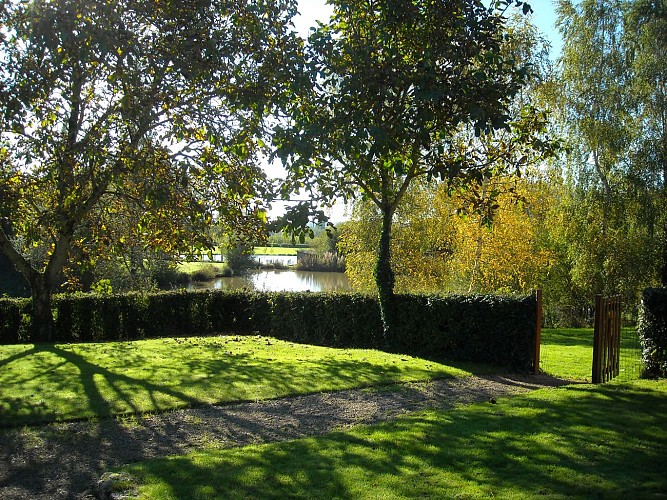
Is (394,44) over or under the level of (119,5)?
under

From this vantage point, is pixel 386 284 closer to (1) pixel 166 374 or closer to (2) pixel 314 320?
(2) pixel 314 320

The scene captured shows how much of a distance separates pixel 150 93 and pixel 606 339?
906cm

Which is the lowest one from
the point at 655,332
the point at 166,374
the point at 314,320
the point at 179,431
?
the point at 179,431

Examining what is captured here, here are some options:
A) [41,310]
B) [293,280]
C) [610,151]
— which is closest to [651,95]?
[610,151]

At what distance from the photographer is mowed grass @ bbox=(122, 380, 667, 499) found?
506 cm

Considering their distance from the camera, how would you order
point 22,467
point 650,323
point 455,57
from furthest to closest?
1. point 650,323
2. point 455,57
3. point 22,467

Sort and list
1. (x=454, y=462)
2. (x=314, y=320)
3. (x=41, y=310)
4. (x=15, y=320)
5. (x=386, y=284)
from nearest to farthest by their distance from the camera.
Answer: (x=454, y=462) < (x=386, y=284) < (x=41, y=310) < (x=15, y=320) < (x=314, y=320)

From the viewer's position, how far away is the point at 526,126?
1243cm

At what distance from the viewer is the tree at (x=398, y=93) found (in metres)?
7.01

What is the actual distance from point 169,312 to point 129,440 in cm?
1291

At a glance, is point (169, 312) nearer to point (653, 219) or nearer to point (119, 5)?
point (119, 5)

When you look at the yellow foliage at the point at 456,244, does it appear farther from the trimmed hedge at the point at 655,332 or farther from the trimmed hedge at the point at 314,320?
the trimmed hedge at the point at 655,332

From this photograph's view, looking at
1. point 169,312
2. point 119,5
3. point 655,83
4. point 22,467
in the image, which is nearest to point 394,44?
point 119,5

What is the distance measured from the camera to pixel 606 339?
33.6 ft
